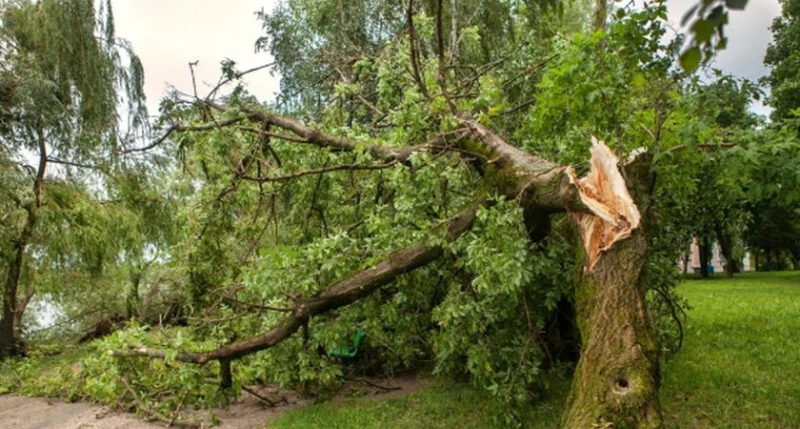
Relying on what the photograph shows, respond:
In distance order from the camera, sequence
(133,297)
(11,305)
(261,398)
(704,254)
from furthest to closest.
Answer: (704,254) → (133,297) → (11,305) → (261,398)

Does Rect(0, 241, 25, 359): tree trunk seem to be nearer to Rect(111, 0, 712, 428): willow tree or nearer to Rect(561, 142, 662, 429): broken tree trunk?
Rect(111, 0, 712, 428): willow tree

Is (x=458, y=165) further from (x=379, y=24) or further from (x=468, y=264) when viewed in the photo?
(x=379, y=24)

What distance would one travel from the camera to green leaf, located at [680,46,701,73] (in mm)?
856

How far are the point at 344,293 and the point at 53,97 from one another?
7.28 m

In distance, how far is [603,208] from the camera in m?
3.84

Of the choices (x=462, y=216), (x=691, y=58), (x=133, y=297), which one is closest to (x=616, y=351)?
(x=462, y=216)

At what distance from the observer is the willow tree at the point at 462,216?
371cm

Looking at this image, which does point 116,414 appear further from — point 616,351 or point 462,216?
point 616,351

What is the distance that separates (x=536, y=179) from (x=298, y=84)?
8.25 m

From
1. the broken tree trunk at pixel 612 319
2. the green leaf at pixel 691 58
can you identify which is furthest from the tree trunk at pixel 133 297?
the green leaf at pixel 691 58

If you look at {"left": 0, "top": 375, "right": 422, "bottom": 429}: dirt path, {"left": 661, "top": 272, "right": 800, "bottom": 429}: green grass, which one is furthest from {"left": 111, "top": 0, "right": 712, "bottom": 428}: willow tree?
{"left": 661, "top": 272, "right": 800, "bottom": 429}: green grass

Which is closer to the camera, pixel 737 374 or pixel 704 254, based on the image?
pixel 737 374

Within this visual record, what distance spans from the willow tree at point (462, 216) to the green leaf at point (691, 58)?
264 centimetres

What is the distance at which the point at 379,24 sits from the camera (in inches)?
482
